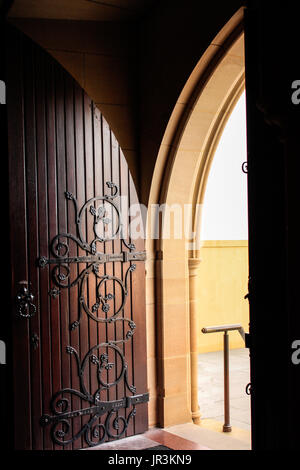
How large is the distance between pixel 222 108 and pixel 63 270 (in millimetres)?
1494

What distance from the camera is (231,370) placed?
5.75 meters

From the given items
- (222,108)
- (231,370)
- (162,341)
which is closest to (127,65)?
(222,108)

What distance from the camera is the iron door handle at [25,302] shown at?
117 inches

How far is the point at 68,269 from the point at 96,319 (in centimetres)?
37

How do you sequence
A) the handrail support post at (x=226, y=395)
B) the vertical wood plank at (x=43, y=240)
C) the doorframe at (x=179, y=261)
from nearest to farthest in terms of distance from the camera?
the vertical wood plank at (x=43, y=240) < the doorframe at (x=179, y=261) < the handrail support post at (x=226, y=395)

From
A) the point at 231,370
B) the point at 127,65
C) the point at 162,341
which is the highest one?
the point at 127,65

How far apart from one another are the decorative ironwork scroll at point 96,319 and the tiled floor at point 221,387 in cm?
118

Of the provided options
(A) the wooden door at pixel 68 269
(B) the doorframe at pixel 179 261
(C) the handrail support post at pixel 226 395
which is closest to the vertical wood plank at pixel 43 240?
(A) the wooden door at pixel 68 269

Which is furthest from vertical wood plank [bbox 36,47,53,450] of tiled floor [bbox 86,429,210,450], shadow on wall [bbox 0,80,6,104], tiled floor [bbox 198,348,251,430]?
tiled floor [bbox 198,348,251,430]

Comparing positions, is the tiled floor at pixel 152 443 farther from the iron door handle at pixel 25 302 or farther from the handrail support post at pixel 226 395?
the iron door handle at pixel 25 302

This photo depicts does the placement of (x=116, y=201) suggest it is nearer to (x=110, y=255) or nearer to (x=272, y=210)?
(x=110, y=255)

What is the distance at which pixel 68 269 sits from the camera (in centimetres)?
317

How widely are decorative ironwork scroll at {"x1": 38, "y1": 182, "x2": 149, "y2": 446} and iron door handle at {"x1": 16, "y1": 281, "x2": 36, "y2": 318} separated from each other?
0.47ft

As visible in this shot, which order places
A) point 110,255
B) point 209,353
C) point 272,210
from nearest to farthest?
point 272,210
point 110,255
point 209,353
